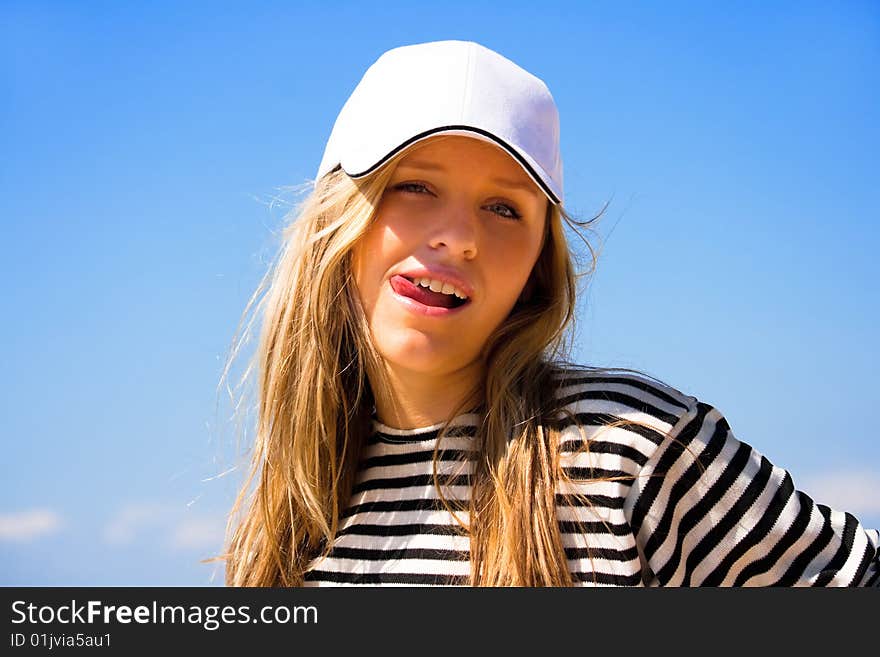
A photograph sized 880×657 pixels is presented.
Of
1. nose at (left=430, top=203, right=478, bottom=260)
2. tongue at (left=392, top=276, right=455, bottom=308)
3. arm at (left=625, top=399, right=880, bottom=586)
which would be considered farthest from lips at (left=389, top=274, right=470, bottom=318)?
arm at (left=625, top=399, right=880, bottom=586)

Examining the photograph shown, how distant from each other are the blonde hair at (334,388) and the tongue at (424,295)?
190 millimetres

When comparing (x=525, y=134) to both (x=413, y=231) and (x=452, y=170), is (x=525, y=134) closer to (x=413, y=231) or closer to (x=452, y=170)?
(x=452, y=170)

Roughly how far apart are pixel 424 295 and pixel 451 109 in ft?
1.52

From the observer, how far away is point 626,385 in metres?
2.51

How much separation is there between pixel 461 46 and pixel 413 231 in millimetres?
520

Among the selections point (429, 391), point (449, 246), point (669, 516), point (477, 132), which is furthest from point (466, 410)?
point (477, 132)

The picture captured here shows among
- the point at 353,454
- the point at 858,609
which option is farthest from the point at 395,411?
the point at 858,609

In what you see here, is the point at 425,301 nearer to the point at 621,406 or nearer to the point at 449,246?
the point at 449,246

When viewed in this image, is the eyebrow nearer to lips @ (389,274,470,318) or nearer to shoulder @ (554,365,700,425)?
lips @ (389,274,470,318)

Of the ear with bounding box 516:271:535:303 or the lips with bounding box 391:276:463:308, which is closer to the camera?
the lips with bounding box 391:276:463:308

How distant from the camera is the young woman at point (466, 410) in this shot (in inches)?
91.5

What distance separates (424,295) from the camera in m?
2.54

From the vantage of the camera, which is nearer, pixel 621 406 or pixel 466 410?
pixel 621 406

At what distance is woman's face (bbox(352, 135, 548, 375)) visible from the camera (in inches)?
98.3
